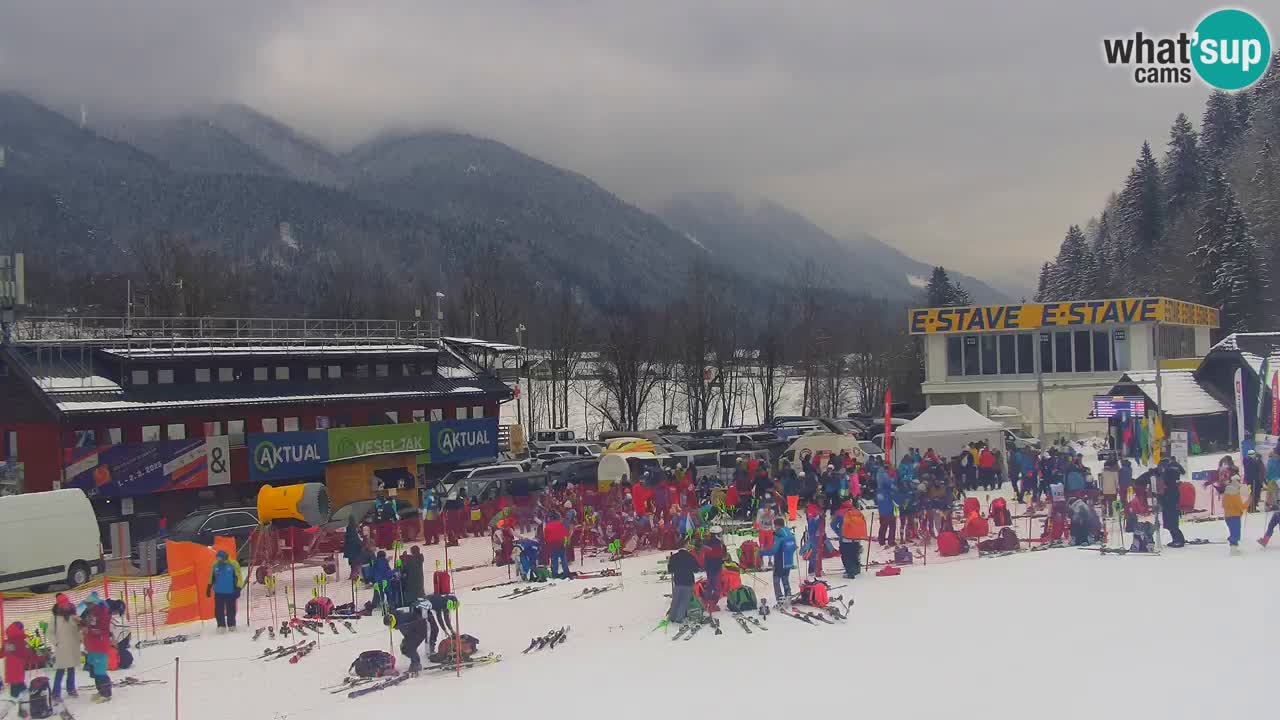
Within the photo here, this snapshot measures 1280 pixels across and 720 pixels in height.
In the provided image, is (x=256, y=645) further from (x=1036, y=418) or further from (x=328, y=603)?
(x=1036, y=418)

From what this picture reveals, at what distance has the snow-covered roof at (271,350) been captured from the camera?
115ft

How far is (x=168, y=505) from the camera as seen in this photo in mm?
32500

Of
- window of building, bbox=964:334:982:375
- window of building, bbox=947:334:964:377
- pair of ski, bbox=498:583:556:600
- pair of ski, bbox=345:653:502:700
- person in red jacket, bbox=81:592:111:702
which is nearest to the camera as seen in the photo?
pair of ski, bbox=345:653:502:700

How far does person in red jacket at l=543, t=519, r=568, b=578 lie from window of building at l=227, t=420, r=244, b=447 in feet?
65.9

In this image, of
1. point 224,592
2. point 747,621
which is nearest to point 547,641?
point 747,621

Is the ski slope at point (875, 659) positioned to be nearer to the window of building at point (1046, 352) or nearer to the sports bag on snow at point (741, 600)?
the sports bag on snow at point (741, 600)

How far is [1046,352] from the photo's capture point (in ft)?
168

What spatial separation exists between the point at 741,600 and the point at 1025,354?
41.8 metres

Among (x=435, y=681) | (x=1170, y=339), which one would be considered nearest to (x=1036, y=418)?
(x=1170, y=339)

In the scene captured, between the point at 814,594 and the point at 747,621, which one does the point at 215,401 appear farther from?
the point at 814,594

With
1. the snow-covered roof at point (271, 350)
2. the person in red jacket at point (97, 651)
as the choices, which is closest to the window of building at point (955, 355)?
the snow-covered roof at point (271, 350)

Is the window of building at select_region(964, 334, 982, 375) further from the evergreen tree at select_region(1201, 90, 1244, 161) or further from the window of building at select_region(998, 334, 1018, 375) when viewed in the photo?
the evergreen tree at select_region(1201, 90, 1244, 161)

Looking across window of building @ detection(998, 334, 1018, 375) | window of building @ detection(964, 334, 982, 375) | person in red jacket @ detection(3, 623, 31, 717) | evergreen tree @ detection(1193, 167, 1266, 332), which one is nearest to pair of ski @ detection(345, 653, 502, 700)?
person in red jacket @ detection(3, 623, 31, 717)

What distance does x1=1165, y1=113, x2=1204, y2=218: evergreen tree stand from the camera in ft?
279
